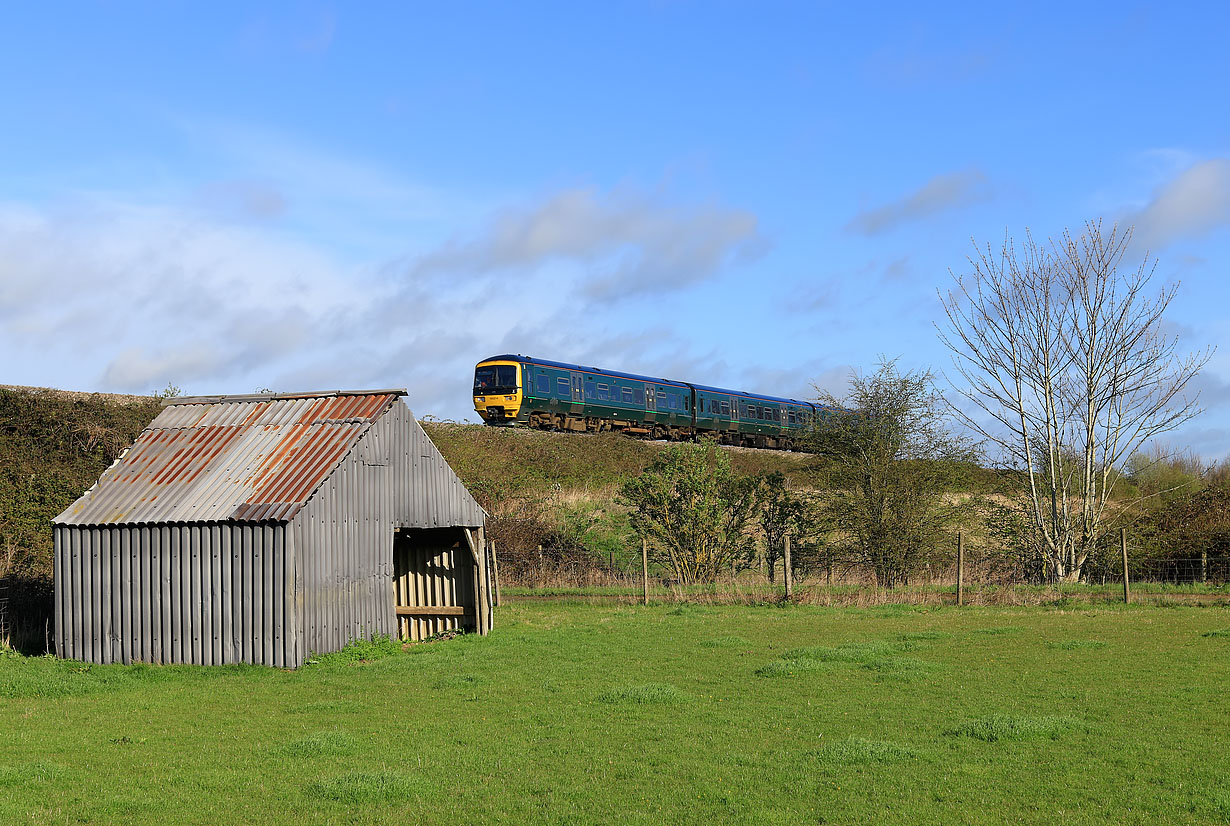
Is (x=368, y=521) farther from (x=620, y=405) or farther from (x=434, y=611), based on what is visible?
(x=620, y=405)

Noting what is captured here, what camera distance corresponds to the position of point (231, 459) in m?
19.8

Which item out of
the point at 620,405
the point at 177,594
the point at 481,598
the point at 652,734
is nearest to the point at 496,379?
the point at 620,405

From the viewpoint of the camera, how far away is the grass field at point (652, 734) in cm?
893

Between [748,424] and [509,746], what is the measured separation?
49988 millimetres

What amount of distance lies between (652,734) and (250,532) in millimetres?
8918

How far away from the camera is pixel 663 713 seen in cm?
1287

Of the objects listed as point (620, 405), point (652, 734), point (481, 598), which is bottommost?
point (652, 734)

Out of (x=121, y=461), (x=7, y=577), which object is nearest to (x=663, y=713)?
(x=121, y=461)

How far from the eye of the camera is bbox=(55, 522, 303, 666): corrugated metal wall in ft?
57.0

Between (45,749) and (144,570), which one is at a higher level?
(144,570)

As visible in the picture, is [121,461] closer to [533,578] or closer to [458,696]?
[458,696]

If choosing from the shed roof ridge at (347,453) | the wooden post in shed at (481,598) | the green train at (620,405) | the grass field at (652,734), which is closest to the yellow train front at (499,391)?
the green train at (620,405)

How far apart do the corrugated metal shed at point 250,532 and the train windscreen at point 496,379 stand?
26068mm

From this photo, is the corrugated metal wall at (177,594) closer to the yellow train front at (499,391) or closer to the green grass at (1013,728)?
the green grass at (1013,728)
